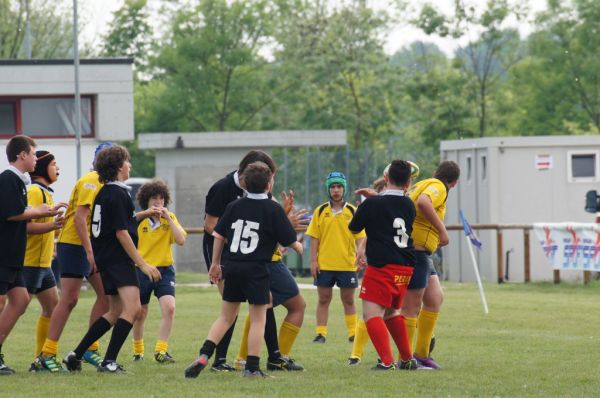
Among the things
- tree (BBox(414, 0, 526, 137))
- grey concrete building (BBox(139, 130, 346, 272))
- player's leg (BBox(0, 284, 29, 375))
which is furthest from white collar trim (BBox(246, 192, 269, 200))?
tree (BBox(414, 0, 526, 137))

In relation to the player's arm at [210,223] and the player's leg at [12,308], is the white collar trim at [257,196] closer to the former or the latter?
the player's arm at [210,223]

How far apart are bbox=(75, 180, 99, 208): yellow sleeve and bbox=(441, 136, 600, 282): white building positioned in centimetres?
1810

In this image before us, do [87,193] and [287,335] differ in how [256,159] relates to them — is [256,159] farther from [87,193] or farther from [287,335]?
[287,335]

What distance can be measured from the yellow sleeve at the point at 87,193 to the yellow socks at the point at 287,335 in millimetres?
1989

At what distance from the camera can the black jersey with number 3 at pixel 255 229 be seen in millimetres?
10344

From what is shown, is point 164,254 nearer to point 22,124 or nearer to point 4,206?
point 4,206

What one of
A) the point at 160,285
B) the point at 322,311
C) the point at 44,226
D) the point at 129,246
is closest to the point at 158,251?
the point at 160,285

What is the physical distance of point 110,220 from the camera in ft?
34.9

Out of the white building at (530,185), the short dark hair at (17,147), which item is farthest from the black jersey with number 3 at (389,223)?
the white building at (530,185)

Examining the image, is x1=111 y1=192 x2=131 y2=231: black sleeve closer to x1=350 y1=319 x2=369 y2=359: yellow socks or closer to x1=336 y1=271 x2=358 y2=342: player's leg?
x1=350 y1=319 x2=369 y2=359: yellow socks

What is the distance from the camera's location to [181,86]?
2122 inches

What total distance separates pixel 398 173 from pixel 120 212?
226 centimetres

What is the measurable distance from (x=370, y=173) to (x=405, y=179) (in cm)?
2208

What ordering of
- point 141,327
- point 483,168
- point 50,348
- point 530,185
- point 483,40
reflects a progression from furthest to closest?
point 483,40 → point 483,168 → point 530,185 → point 141,327 → point 50,348
